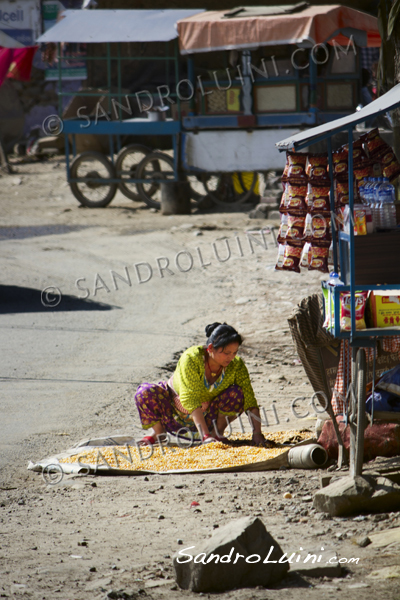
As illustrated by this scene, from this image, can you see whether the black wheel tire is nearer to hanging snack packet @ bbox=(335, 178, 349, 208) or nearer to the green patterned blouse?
hanging snack packet @ bbox=(335, 178, 349, 208)

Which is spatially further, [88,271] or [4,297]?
[88,271]

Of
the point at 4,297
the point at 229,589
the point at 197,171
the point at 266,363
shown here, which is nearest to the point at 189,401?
the point at 229,589

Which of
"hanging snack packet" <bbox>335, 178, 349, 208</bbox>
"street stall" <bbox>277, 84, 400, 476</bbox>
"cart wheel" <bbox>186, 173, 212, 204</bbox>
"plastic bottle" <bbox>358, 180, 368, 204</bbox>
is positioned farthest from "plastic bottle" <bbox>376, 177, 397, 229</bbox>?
"cart wheel" <bbox>186, 173, 212, 204</bbox>

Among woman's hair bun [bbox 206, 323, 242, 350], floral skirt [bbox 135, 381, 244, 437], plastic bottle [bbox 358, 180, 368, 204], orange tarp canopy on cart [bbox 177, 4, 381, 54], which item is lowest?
floral skirt [bbox 135, 381, 244, 437]

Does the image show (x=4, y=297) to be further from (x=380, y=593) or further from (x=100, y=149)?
(x=100, y=149)

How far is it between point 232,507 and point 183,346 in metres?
3.31

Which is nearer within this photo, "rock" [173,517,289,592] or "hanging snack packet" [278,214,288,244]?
"rock" [173,517,289,592]

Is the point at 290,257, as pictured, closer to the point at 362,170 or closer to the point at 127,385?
the point at 362,170

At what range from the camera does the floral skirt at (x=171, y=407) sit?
435 centimetres

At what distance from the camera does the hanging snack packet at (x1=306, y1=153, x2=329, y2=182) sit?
3.98 m

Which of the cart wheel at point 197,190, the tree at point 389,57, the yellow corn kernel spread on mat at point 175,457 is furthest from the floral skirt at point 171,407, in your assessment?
the cart wheel at point 197,190

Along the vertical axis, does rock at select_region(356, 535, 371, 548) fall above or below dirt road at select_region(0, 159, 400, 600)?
above

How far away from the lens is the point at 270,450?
411 centimetres

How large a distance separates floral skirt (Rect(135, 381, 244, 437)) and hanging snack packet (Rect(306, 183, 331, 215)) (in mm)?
1160
